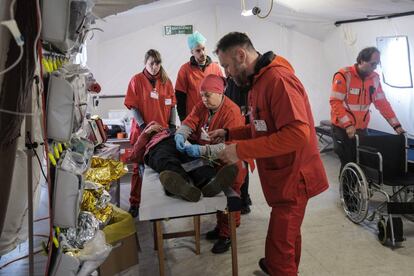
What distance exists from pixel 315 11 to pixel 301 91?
2.94 meters

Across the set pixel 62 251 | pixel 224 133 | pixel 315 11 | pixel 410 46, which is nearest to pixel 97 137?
pixel 224 133

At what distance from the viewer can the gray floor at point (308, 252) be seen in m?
2.38

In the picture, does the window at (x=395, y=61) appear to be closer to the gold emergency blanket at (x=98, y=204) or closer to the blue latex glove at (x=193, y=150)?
the blue latex glove at (x=193, y=150)

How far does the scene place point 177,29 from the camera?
213 inches

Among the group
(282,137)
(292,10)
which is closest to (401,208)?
(282,137)

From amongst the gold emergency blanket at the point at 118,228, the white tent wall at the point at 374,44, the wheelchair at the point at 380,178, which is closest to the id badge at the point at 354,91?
the wheelchair at the point at 380,178

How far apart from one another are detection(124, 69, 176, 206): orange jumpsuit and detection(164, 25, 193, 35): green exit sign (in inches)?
92.8

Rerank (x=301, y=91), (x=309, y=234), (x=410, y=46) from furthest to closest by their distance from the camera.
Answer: (x=410, y=46) → (x=309, y=234) → (x=301, y=91)

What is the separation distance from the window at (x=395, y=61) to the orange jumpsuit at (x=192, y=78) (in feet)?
6.53

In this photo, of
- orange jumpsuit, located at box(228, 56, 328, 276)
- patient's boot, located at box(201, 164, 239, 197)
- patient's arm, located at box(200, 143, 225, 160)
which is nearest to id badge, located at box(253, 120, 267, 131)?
orange jumpsuit, located at box(228, 56, 328, 276)

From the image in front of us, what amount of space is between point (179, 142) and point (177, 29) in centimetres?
340

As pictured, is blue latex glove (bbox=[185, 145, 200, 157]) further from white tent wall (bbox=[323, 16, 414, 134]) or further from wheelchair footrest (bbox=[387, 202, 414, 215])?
white tent wall (bbox=[323, 16, 414, 134])

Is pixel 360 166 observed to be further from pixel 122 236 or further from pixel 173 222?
pixel 122 236

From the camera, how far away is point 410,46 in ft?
12.0
